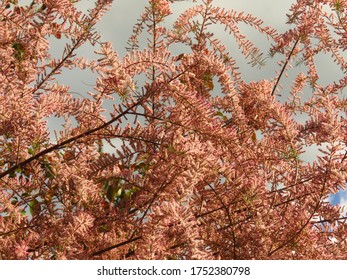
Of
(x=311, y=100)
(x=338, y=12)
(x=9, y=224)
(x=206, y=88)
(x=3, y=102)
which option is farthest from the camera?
(x=311, y=100)

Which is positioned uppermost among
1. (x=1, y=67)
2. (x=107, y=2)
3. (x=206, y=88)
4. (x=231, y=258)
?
(x=206, y=88)

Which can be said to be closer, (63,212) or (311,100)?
(63,212)

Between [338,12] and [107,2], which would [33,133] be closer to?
[107,2]

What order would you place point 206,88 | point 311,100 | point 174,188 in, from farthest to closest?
point 311,100 < point 206,88 < point 174,188

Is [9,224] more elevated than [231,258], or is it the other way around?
[9,224]

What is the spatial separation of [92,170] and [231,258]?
73 centimetres

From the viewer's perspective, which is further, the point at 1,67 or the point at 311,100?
the point at 311,100

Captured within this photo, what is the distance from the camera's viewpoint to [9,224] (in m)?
2.72

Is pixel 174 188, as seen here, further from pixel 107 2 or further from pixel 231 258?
pixel 107 2

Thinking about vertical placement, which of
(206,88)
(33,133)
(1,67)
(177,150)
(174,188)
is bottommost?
(174,188)

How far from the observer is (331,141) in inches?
92.3

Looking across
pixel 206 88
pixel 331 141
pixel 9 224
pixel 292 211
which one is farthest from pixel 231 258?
pixel 206 88

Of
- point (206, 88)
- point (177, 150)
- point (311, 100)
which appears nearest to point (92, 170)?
point (177, 150)

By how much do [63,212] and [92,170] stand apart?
316 mm
